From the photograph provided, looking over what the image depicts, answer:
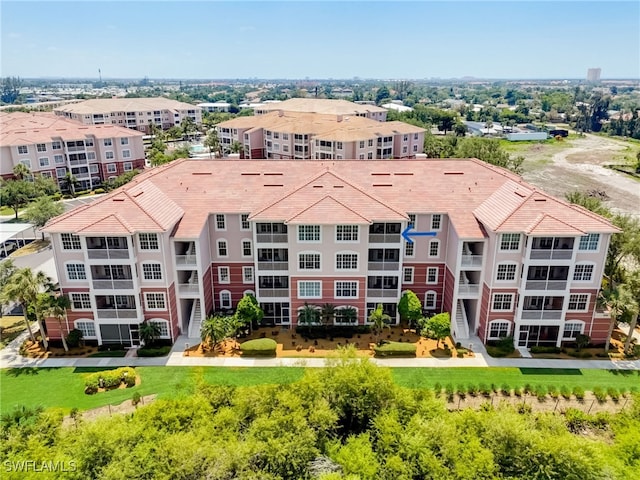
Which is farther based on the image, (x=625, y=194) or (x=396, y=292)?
(x=625, y=194)

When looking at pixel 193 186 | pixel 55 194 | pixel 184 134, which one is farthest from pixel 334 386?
pixel 184 134

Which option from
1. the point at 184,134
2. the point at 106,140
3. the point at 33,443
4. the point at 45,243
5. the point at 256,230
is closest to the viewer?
the point at 33,443

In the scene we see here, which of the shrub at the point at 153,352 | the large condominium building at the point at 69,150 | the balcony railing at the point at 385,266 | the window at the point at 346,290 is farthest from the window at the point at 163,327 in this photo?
the large condominium building at the point at 69,150

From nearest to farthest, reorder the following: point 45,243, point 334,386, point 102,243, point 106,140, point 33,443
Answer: point 33,443 → point 334,386 → point 102,243 → point 45,243 → point 106,140

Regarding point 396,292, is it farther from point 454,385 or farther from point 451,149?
point 451,149

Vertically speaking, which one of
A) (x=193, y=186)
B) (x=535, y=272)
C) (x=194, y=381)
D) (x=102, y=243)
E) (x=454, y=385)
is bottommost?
(x=454, y=385)

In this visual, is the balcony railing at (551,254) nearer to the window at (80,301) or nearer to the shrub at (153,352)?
the shrub at (153,352)

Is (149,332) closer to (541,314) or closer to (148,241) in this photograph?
(148,241)
